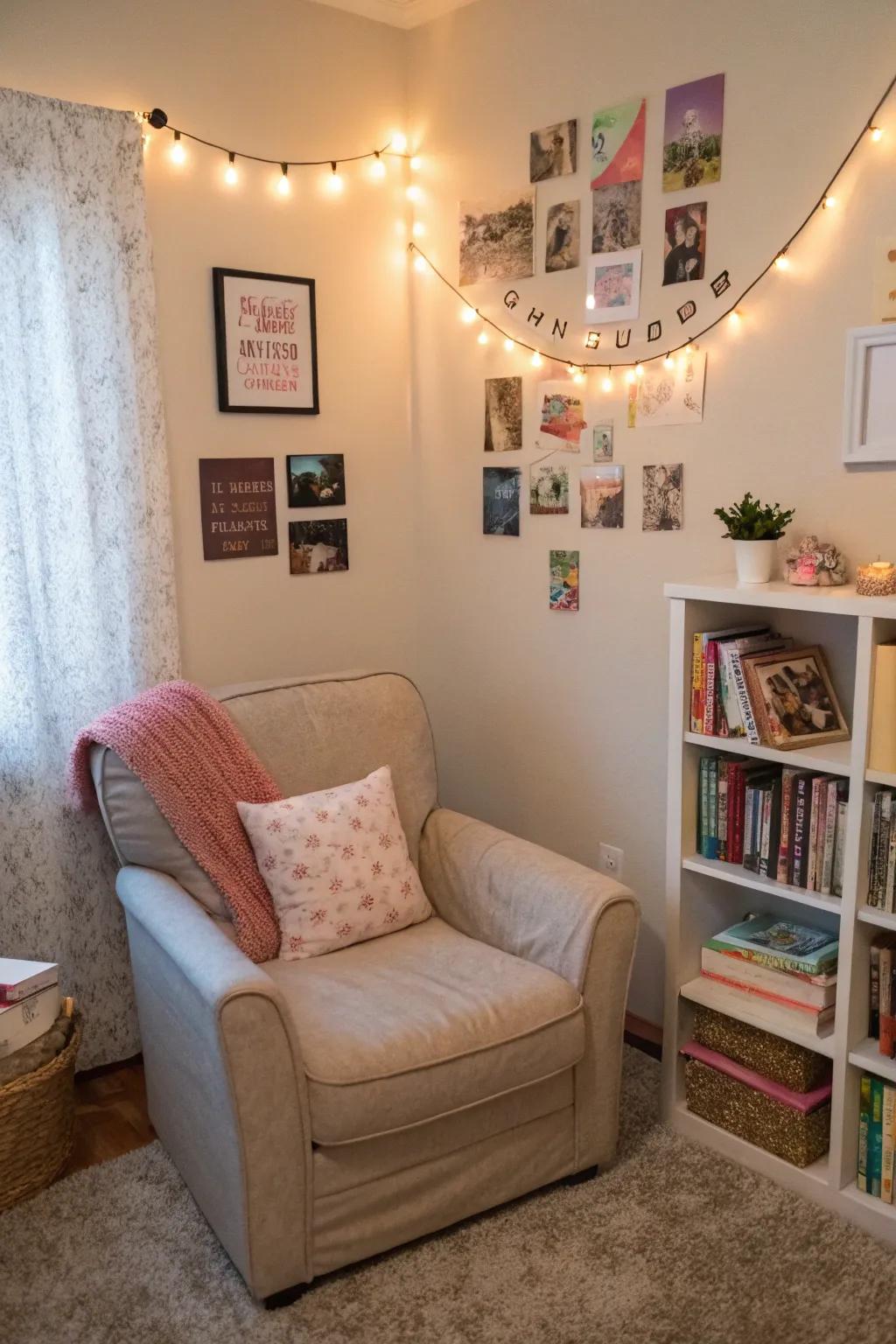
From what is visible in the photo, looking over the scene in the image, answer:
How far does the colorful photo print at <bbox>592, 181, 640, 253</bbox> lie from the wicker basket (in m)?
2.21

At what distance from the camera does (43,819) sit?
8.99 feet

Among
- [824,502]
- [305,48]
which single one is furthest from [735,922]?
[305,48]

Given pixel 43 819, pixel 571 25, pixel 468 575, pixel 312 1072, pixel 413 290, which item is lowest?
pixel 312 1072

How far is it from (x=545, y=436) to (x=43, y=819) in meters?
1.58

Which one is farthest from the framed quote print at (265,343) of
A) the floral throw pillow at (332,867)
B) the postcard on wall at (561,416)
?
the floral throw pillow at (332,867)

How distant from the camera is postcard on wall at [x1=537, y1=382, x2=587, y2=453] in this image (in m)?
2.91

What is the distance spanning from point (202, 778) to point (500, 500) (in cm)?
117

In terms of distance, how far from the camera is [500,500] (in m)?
3.16

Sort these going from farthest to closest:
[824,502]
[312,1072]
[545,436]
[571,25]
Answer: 1. [545,436]
2. [571,25]
3. [824,502]
4. [312,1072]

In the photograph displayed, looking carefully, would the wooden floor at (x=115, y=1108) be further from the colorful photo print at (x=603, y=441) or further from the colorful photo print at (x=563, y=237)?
the colorful photo print at (x=563, y=237)

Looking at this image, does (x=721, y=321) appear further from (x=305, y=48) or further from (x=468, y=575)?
(x=305, y=48)

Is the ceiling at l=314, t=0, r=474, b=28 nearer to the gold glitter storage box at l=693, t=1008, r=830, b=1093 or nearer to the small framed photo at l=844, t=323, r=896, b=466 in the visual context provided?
the small framed photo at l=844, t=323, r=896, b=466

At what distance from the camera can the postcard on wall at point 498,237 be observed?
2.96 m

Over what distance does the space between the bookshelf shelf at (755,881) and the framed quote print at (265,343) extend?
161 centimetres
